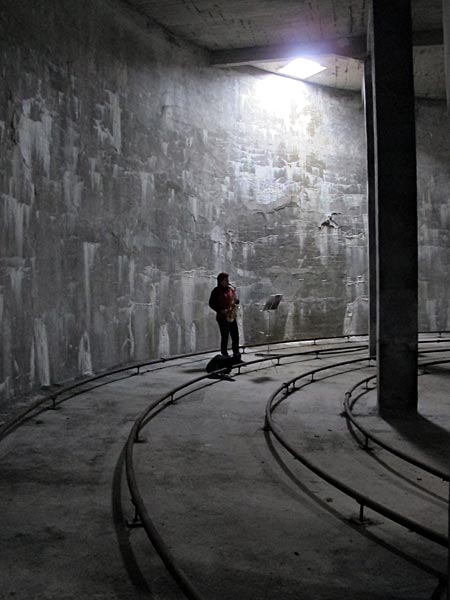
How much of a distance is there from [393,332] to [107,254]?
499 centimetres

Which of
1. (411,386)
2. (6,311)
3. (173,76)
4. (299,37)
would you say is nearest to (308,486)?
Answer: (411,386)

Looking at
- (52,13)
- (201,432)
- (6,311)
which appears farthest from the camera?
(52,13)

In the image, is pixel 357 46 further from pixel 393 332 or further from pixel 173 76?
pixel 393 332

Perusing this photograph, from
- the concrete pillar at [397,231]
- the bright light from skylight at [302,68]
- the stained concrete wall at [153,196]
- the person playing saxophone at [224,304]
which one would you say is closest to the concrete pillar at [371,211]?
the bright light from skylight at [302,68]

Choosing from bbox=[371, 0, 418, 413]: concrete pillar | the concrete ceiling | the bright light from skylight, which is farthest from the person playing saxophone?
the bright light from skylight

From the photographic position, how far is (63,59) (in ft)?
27.4

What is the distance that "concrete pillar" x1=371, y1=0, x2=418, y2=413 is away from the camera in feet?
22.6

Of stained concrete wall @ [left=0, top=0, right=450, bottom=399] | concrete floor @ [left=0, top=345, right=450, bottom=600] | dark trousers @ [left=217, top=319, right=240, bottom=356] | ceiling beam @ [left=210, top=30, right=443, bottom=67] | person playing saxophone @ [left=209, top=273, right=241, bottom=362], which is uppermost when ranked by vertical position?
ceiling beam @ [left=210, top=30, right=443, bottom=67]

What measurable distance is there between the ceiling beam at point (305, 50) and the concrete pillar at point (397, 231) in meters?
5.42

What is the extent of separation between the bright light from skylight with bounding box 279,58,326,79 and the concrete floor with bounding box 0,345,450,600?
9.78m

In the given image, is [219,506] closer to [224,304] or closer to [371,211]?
[224,304]

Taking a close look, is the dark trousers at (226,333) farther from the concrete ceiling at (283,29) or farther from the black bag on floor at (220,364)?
the concrete ceiling at (283,29)

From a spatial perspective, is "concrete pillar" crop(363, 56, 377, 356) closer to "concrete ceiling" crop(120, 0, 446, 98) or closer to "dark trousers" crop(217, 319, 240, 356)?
"concrete ceiling" crop(120, 0, 446, 98)

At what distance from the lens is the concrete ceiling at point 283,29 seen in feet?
34.9
